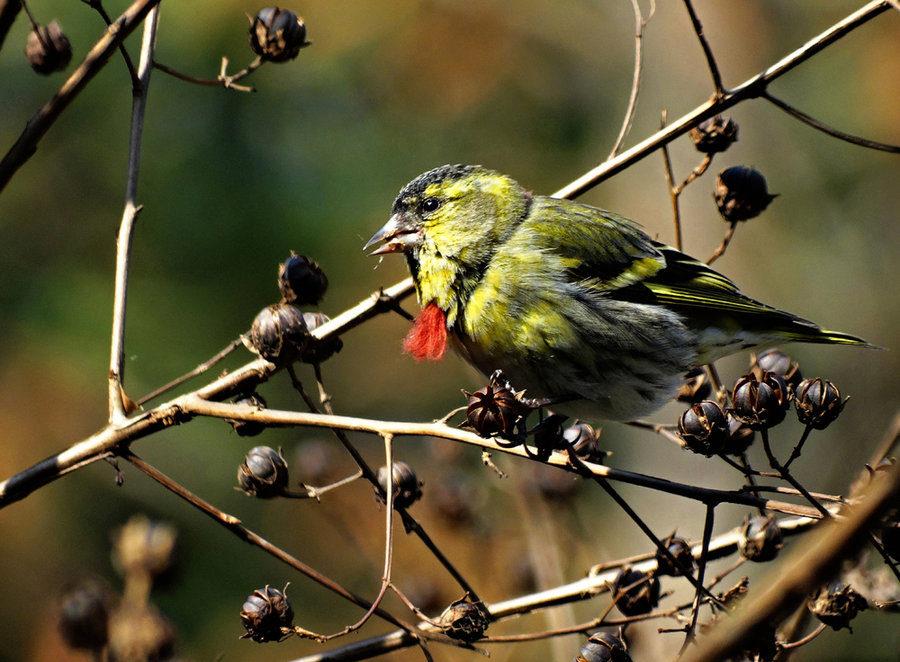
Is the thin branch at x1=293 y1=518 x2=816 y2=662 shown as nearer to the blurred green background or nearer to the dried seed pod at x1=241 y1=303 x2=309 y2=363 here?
the blurred green background

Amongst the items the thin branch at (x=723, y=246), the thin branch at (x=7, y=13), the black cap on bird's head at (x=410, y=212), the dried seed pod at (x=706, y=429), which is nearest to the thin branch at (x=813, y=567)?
the dried seed pod at (x=706, y=429)

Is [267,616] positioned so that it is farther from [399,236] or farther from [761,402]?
[399,236]

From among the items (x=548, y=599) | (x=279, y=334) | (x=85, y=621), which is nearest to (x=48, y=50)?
(x=279, y=334)

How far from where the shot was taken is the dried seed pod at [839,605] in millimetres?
2039

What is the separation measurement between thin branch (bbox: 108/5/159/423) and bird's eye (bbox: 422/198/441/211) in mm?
1195

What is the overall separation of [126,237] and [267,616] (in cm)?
99

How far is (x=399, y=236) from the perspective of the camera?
3.32m

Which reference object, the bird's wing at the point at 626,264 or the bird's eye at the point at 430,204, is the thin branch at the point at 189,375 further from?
the bird's wing at the point at 626,264

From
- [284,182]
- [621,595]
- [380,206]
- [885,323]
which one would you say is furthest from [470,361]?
[885,323]

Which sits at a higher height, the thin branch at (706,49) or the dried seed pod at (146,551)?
the thin branch at (706,49)

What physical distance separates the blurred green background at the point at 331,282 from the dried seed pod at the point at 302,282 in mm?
852

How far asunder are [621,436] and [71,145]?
485 centimetres

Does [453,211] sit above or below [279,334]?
above

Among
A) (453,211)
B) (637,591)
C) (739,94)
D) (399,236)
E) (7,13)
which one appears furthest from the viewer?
(453,211)
